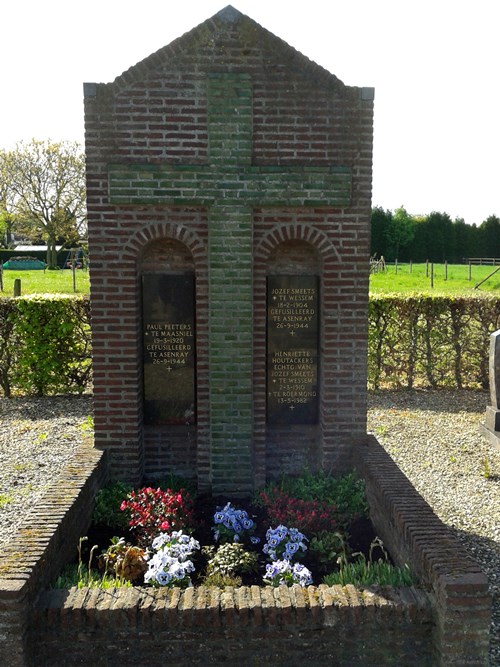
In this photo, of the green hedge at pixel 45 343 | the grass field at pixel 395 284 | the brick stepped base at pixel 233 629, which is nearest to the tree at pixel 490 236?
the grass field at pixel 395 284

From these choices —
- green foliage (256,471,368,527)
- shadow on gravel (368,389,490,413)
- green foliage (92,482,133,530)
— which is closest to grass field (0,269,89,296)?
shadow on gravel (368,389,490,413)

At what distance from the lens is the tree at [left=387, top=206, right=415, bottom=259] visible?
48875mm

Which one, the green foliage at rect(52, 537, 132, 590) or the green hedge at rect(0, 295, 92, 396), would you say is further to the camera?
the green hedge at rect(0, 295, 92, 396)

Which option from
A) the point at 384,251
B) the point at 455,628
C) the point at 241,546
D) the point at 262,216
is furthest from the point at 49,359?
the point at 384,251

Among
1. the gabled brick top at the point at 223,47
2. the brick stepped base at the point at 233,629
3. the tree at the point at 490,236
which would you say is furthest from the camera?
the tree at the point at 490,236

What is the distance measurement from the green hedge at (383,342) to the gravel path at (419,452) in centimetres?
37

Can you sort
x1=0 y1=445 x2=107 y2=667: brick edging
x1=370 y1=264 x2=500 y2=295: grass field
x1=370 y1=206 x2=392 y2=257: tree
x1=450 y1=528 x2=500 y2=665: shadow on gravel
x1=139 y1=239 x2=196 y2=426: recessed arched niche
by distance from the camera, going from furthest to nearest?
x1=370 y1=206 x2=392 y2=257: tree < x1=370 y1=264 x2=500 y2=295: grass field < x1=139 y1=239 x2=196 y2=426: recessed arched niche < x1=450 y1=528 x2=500 y2=665: shadow on gravel < x1=0 y1=445 x2=107 y2=667: brick edging

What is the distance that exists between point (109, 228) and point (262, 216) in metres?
1.53

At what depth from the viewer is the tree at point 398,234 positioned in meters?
48.9

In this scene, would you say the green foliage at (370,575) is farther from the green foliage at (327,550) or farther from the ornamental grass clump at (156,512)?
the ornamental grass clump at (156,512)

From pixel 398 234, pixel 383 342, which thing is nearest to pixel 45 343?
pixel 383 342

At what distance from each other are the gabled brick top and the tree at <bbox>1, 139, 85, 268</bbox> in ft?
106

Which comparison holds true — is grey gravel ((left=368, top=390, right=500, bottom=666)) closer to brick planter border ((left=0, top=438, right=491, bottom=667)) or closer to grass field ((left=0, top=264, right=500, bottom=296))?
brick planter border ((left=0, top=438, right=491, bottom=667))

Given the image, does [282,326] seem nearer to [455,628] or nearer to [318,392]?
[318,392]
